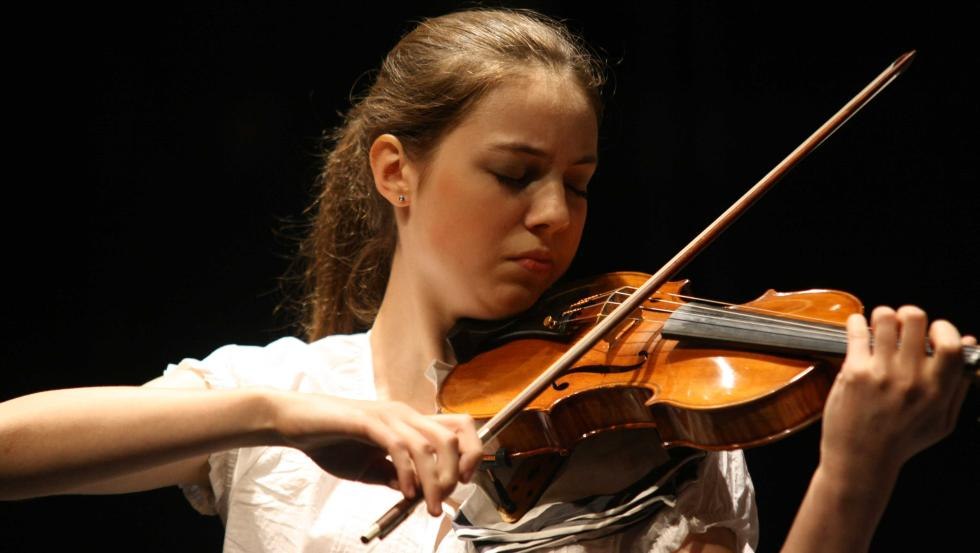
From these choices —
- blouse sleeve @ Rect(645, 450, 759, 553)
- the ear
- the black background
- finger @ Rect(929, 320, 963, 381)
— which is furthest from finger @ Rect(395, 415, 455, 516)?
the black background

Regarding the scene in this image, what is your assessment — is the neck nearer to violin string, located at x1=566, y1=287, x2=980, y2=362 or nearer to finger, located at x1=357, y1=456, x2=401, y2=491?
violin string, located at x1=566, y1=287, x2=980, y2=362

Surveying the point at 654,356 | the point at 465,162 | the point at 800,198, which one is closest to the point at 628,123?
the point at 800,198

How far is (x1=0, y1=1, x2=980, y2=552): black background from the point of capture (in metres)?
1.68

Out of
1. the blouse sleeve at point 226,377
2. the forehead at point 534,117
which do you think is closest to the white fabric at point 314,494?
the blouse sleeve at point 226,377

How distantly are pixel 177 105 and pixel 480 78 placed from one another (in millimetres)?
771

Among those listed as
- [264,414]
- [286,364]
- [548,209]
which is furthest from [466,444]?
[286,364]

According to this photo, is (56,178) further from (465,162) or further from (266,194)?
(465,162)

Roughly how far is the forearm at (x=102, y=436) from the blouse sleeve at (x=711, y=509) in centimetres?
40

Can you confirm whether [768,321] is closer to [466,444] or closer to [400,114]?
[466,444]

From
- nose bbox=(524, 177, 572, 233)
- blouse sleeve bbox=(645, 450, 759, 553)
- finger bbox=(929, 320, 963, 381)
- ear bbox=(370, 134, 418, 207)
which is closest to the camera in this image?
finger bbox=(929, 320, 963, 381)

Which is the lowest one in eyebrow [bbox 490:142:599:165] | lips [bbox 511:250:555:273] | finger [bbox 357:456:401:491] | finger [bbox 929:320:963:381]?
finger [bbox 357:456:401:491]

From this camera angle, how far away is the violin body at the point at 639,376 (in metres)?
0.97

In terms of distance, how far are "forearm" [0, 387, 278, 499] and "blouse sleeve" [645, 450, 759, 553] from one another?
0.40 metres

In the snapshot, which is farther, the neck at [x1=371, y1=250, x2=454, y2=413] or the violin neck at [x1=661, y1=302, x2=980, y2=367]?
the neck at [x1=371, y1=250, x2=454, y2=413]
